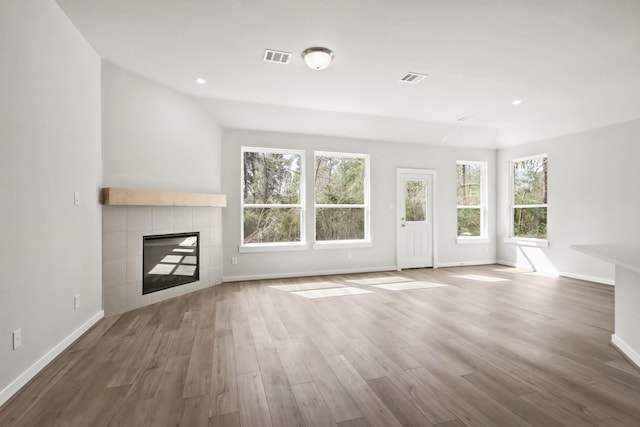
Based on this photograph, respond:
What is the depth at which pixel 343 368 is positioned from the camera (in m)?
2.29

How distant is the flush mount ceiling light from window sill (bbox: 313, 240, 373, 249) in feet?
10.7

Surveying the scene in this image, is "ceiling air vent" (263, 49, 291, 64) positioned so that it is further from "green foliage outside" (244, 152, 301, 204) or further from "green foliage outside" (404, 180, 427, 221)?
"green foliage outside" (404, 180, 427, 221)

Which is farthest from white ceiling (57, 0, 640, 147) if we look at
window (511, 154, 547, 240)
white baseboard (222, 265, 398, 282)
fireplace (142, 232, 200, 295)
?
white baseboard (222, 265, 398, 282)

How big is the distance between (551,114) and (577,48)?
2.42 m

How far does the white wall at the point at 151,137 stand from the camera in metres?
3.45

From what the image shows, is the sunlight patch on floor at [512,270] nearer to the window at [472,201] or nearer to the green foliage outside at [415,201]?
the window at [472,201]

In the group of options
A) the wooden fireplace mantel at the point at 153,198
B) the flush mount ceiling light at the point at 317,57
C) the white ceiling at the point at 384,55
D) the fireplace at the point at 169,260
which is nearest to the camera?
the white ceiling at the point at 384,55

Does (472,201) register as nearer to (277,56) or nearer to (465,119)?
(465,119)

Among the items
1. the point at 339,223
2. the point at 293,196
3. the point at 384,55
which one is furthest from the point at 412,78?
the point at 339,223

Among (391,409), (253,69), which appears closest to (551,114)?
(253,69)

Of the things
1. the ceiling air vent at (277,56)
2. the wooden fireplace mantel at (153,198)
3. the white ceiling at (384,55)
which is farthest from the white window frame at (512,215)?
the wooden fireplace mantel at (153,198)

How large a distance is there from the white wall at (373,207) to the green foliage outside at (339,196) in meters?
0.22

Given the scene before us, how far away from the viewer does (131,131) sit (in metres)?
3.62

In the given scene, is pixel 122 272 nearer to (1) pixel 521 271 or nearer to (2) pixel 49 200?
(2) pixel 49 200
